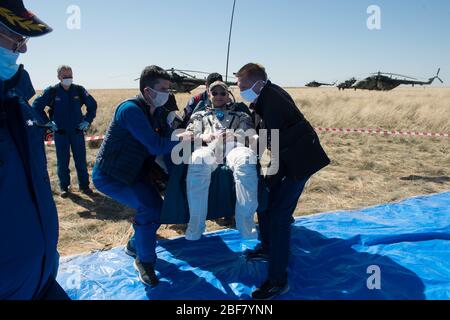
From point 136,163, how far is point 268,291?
1658 millimetres

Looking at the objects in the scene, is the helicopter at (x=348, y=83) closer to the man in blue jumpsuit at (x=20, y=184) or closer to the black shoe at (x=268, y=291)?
the black shoe at (x=268, y=291)

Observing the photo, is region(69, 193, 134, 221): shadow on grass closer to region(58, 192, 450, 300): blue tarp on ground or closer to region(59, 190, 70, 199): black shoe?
region(59, 190, 70, 199): black shoe

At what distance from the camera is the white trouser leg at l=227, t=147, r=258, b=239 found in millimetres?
3311

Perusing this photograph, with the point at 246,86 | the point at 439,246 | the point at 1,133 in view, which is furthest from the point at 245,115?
the point at 1,133

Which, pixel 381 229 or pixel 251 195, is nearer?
pixel 251 195

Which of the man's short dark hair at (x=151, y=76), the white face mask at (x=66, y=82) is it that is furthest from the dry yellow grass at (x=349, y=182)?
the man's short dark hair at (x=151, y=76)

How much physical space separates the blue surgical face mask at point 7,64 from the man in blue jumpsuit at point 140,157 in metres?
1.44

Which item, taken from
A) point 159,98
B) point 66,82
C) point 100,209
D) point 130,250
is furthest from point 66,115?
point 159,98

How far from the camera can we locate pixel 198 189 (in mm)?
3359

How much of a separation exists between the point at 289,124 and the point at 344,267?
1747mm

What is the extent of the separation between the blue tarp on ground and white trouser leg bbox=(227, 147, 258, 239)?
2.07 feet

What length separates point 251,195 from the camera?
10.8 feet
